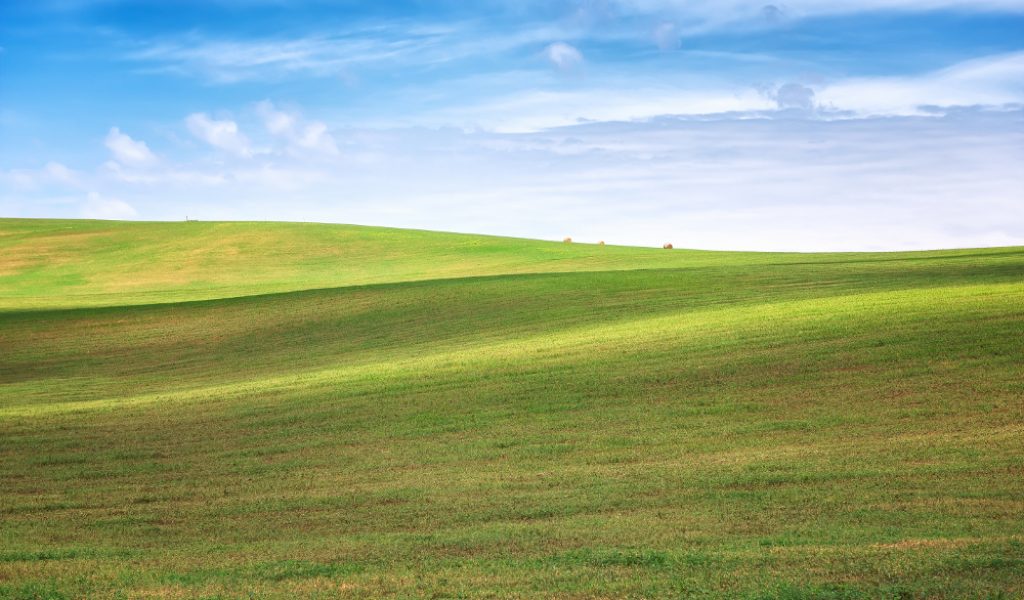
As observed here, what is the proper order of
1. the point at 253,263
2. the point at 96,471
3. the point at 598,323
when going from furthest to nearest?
the point at 253,263 < the point at 598,323 < the point at 96,471

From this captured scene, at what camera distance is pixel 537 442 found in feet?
51.8

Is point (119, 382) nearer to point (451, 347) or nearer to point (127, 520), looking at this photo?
point (451, 347)

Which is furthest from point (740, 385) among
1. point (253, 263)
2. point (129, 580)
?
point (253, 263)

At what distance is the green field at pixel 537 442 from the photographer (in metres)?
9.31

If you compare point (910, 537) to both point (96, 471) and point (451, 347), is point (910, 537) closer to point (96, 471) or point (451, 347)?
point (96, 471)

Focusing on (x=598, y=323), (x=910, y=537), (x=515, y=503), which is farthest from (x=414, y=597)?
(x=598, y=323)

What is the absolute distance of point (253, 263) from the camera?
54281 millimetres

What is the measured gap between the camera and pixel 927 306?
24656mm

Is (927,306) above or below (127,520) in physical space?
above

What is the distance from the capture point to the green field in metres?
9.31

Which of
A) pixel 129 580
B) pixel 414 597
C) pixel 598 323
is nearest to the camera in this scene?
pixel 414 597

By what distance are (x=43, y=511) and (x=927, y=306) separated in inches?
779

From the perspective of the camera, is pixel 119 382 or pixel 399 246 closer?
pixel 119 382

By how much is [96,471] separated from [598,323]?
51.7 ft
